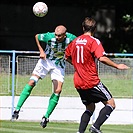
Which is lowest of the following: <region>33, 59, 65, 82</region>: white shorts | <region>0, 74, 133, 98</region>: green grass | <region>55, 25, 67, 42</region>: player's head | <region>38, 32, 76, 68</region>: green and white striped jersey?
<region>0, 74, 133, 98</region>: green grass

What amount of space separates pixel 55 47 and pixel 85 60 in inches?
97.4

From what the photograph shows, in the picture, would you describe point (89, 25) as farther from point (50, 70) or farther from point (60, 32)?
point (50, 70)

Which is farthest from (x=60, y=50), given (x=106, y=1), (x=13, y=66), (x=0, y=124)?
(x=106, y=1)

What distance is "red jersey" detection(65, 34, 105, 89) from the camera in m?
9.84

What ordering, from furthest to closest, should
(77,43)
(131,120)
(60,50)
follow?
1. (131,120)
2. (60,50)
3. (77,43)

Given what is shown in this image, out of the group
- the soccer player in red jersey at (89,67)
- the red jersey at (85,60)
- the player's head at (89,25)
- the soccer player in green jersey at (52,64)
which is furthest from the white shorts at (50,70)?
the player's head at (89,25)

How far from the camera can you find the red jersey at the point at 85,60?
984 cm

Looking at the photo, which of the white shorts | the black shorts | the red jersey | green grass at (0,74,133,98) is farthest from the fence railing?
the red jersey

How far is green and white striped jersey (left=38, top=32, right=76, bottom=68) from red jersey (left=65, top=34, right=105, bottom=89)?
2184 millimetres

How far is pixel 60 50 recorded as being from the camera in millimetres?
12312

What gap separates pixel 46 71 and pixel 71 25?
26329 millimetres

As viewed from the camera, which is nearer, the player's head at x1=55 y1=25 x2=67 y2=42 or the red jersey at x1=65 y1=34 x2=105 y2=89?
the red jersey at x1=65 y1=34 x2=105 y2=89

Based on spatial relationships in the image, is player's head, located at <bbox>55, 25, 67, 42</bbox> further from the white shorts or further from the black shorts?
the black shorts

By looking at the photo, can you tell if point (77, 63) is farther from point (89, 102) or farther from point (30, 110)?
point (30, 110)
